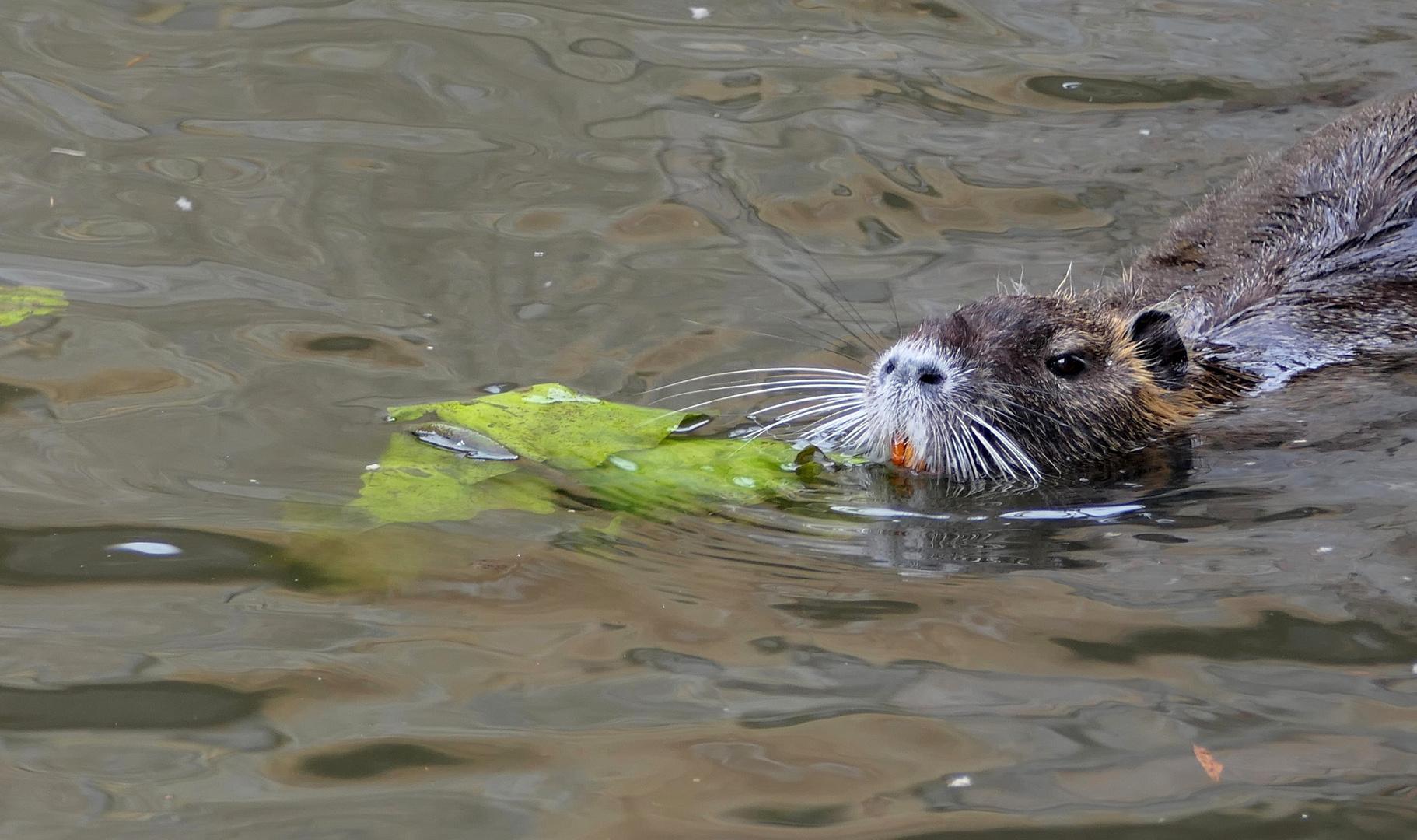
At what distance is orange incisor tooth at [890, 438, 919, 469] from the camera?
4.68 m

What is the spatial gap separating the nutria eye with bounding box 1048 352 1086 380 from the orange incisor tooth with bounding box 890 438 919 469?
65 cm

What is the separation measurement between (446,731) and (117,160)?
4.22 metres

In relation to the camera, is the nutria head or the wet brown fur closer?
the nutria head

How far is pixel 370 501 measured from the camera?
3.96m

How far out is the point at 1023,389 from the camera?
4836mm

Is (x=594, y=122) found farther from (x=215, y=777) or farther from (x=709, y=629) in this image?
(x=215, y=777)

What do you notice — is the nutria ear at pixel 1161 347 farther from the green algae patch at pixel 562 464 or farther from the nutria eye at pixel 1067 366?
the green algae patch at pixel 562 464

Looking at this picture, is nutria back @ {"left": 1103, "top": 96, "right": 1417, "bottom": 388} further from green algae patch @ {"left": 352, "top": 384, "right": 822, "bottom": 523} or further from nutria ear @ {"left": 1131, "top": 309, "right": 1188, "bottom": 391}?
green algae patch @ {"left": 352, "top": 384, "right": 822, "bottom": 523}

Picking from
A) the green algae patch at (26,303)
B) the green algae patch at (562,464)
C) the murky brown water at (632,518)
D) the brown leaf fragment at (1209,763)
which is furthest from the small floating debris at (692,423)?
the green algae patch at (26,303)

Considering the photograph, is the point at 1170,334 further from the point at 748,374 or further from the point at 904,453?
the point at 748,374

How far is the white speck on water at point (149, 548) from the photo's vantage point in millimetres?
3729

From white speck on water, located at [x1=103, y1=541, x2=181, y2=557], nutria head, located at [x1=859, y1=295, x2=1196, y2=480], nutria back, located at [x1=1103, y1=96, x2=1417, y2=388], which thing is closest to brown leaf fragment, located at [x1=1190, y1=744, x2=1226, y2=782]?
nutria head, located at [x1=859, y1=295, x2=1196, y2=480]

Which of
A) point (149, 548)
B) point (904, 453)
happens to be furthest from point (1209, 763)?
point (149, 548)

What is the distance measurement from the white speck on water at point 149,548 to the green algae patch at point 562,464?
461 millimetres
